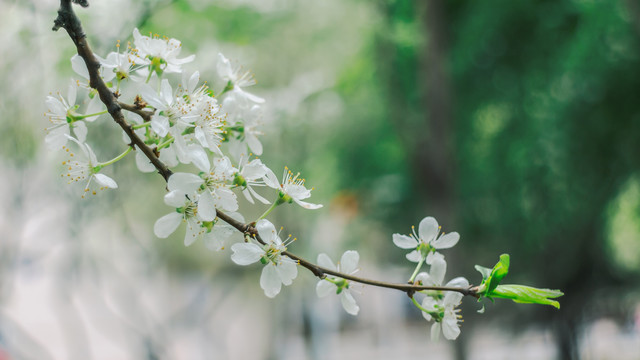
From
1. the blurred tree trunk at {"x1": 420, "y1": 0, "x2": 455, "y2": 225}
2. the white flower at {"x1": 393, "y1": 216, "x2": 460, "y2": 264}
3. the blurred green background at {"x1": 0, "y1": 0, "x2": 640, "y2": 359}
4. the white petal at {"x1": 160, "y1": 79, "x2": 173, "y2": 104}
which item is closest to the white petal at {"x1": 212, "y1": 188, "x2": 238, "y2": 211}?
the white petal at {"x1": 160, "y1": 79, "x2": 173, "y2": 104}

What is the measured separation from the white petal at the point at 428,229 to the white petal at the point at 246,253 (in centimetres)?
22

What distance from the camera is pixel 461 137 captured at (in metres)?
4.59

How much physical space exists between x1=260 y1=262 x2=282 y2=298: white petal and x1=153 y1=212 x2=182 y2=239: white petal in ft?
0.39

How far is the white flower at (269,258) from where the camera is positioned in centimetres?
65

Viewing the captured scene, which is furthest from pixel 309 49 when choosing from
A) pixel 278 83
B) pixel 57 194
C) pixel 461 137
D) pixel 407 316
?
pixel 407 316

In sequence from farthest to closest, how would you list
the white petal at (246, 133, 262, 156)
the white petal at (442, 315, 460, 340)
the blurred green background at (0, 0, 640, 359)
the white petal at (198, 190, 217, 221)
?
the blurred green background at (0, 0, 640, 359) < the white petal at (246, 133, 262, 156) < the white petal at (442, 315, 460, 340) < the white petal at (198, 190, 217, 221)

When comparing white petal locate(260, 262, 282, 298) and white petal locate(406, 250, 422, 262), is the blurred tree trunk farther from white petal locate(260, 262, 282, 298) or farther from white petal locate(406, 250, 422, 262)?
white petal locate(260, 262, 282, 298)

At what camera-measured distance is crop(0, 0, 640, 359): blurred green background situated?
304 cm

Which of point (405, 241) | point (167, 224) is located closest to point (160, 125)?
point (167, 224)

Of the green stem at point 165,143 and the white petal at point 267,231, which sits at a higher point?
the green stem at point 165,143

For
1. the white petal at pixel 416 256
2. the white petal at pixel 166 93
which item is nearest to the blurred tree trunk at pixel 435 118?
the white petal at pixel 416 256

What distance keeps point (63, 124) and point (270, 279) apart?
328 mm

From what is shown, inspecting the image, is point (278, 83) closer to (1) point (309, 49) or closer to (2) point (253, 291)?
(1) point (309, 49)

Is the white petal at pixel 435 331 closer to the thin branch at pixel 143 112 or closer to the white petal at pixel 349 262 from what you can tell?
the white petal at pixel 349 262
